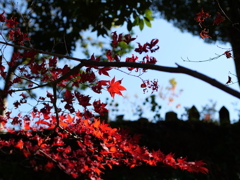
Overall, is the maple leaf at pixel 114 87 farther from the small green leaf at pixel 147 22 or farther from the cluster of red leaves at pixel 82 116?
the small green leaf at pixel 147 22

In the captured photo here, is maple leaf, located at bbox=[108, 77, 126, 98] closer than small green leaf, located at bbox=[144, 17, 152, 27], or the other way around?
maple leaf, located at bbox=[108, 77, 126, 98]

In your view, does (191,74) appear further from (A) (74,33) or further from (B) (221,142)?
(A) (74,33)

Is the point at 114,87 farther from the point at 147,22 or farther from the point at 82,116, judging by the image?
the point at 147,22

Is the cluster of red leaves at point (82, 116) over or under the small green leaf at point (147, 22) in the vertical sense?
under

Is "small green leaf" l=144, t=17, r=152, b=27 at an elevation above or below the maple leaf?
above

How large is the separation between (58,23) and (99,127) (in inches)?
230

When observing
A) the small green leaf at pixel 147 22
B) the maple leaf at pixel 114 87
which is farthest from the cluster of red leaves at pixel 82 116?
the small green leaf at pixel 147 22

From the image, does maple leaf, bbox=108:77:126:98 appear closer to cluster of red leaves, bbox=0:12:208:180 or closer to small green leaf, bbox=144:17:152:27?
cluster of red leaves, bbox=0:12:208:180

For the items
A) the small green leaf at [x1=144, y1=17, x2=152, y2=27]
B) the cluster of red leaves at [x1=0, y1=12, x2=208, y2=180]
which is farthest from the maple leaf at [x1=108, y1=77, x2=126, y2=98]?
the small green leaf at [x1=144, y1=17, x2=152, y2=27]

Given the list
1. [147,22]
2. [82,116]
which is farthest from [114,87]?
[147,22]

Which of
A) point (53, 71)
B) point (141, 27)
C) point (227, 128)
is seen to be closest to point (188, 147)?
point (227, 128)

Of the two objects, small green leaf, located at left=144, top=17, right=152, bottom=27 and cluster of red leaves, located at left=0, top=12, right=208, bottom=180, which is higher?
small green leaf, located at left=144, top=17, right=152, bottom=27

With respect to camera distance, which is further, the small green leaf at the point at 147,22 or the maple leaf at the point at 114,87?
the small green leaf at the point at 147,22

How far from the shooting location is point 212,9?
7.89 meters
